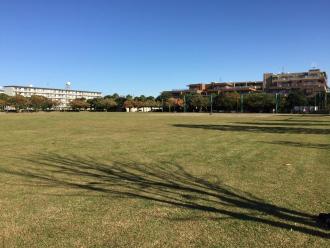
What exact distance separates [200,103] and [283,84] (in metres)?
43.7

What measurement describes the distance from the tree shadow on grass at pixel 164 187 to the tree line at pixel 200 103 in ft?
337

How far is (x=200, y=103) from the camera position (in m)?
141

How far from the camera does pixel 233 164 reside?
1120 centimetres

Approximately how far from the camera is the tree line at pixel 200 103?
120656 millimetres

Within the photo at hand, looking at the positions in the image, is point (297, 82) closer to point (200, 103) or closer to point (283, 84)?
point (283, 84)

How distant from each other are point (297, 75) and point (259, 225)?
548ft

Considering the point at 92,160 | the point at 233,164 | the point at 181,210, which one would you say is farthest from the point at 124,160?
the point at 181,210

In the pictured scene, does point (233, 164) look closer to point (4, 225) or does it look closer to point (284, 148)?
point (284, 148)

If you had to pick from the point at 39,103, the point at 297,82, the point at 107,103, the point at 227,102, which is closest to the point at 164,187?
the point at 227,102

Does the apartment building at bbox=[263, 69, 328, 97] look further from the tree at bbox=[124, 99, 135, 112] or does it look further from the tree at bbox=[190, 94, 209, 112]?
the tree at bbox=[124, 99, 135, 112]

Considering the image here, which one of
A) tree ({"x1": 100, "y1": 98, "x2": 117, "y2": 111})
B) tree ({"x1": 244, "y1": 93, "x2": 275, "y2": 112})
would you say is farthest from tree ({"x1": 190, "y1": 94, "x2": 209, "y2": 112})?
tree ({"x1": 100, "y1": 98, "x2": 117, "y2": 111})

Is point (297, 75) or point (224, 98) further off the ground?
point (297, 75)

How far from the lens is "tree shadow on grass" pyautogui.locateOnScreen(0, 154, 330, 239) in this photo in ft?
19.7

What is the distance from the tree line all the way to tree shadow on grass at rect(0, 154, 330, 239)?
10282cm
